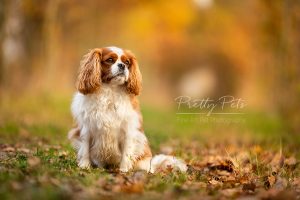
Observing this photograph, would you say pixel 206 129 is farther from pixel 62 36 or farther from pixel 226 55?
pixel 226 55

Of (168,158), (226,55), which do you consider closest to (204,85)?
(226,55)

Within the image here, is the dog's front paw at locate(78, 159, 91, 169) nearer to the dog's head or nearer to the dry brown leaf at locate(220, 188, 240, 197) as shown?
the dog's head

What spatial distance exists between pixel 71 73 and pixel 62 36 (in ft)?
9.81

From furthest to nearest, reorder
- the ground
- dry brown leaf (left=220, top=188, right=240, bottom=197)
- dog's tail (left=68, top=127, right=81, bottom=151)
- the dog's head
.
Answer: dog's tail (left=68, top=127, right=81, bottom=151) < the dog's head < dry brown leaf (left=220, top=188, right=240, bottom=197) < the ground

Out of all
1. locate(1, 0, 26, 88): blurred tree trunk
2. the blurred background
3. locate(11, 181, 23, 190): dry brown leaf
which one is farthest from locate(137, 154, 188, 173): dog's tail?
the blurred background

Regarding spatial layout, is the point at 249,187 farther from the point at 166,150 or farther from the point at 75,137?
the point at 166,150

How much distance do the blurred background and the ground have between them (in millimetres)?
5022

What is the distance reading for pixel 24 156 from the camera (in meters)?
5.86

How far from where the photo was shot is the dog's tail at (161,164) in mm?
6086

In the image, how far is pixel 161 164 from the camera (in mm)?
6242

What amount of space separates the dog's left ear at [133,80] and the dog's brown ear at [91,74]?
13.8 inches

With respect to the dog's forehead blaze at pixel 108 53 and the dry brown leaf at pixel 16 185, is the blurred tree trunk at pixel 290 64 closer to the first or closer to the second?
the dog's forehead blaze at pixel 108 53

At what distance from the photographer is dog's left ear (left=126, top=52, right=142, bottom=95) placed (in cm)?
620

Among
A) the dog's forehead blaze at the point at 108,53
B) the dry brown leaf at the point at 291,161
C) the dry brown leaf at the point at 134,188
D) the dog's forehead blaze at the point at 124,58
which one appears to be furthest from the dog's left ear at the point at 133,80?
the dry brown leaf at the point at 291,161
